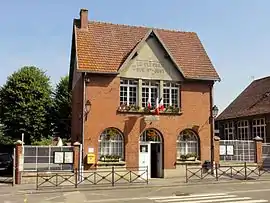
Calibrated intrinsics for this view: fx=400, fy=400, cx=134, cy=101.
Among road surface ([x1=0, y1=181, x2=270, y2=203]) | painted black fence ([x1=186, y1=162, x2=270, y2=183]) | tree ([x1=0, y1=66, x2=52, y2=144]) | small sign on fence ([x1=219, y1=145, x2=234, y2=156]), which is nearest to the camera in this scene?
road surface ([x1=0, y1=181, x2=270, y2=203])

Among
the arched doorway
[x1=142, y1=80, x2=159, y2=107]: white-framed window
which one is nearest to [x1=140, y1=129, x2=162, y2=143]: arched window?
the arched doorway

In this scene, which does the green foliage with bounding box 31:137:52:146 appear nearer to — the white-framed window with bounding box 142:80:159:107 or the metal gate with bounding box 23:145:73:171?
the metal gate with bounding box 23:145:73:171

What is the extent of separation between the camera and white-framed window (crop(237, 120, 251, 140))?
37.4m

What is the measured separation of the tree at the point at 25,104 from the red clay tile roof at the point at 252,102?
1886 centimetres

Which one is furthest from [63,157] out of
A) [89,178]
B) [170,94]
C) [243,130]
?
[243,130]

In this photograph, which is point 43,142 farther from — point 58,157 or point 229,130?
point 229,130

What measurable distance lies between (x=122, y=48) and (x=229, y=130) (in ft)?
58.5

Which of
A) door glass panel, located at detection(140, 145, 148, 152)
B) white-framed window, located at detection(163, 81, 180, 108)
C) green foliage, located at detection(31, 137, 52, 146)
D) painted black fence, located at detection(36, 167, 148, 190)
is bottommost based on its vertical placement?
painted black fence, located at detection(36, 167, 148, 190)

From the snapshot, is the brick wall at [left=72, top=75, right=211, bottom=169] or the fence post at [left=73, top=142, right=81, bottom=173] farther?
the brick wall at [left=72, top=75, right=211, bottom=169]

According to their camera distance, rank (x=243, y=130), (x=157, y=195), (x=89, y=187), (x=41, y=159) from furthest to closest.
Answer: (x=243, y=130), (x=41, y=159), (x=89, y=187), (x=157, y=195)

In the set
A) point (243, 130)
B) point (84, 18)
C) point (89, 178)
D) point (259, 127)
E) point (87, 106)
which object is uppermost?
point (84, 18)

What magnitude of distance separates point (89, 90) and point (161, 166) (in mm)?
7009

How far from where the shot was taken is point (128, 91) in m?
26.9

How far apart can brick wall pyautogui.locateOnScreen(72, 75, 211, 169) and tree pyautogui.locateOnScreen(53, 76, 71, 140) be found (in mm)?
16821
